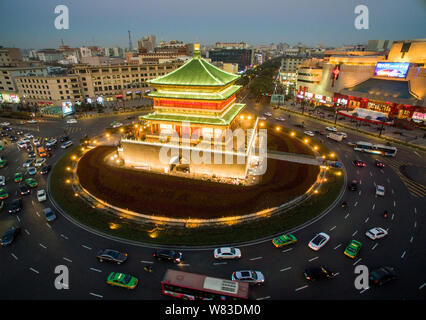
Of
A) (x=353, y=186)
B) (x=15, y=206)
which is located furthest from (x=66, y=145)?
(x=353, y=186)

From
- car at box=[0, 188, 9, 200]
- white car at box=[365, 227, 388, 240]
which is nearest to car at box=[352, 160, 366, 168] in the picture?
white car at box=[365, 227, 388, 240]

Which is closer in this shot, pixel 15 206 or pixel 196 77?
pixel 15 206

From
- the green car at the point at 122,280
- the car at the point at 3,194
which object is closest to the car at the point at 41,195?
the car at the point at 3,194

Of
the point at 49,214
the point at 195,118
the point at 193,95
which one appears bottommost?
the point at 49,214

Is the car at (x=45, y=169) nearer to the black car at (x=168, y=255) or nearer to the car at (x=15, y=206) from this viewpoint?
the car at (x=15, y=206)

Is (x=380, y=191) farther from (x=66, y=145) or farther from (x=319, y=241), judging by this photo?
(x=66, y=145)

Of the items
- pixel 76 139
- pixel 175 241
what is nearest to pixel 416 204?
pixel 175 241
